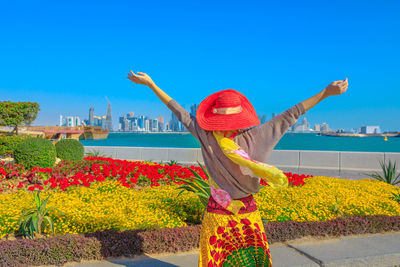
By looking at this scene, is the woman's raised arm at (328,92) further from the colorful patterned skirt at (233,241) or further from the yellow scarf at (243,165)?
the colorful patterned skirt at (233,241)

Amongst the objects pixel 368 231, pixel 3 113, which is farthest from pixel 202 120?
pixel 3 113

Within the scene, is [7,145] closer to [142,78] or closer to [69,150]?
[69,150]

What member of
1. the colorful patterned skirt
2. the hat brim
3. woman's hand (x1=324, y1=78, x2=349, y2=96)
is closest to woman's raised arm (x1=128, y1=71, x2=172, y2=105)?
the hat brim

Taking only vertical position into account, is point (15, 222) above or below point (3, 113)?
below

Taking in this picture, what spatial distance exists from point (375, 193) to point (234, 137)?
5.75m

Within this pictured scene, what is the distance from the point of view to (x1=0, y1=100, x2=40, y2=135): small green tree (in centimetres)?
1366

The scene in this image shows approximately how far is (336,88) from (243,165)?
2.95 ft

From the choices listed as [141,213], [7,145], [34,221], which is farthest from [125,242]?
[7,145]

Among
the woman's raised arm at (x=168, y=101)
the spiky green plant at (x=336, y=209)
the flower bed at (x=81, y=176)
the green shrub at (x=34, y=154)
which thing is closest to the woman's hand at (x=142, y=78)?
the woman's raised arm at (x=168, y=101)

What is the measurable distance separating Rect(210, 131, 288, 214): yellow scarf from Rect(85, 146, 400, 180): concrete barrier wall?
957 centimetres

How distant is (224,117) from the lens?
2.32 m

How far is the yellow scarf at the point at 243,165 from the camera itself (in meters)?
2.06

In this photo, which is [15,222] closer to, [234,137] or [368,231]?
[234,137]

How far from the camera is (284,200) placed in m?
6.03
